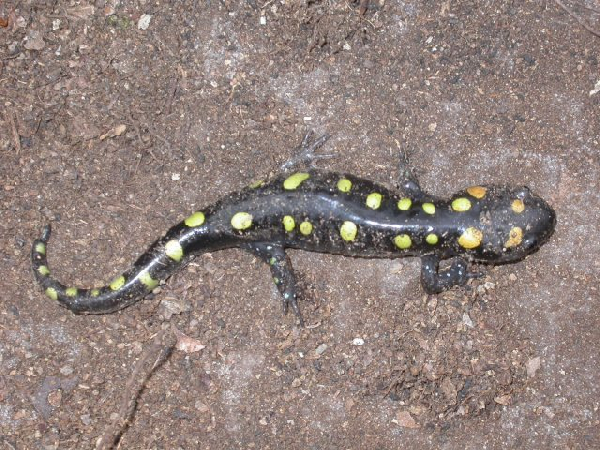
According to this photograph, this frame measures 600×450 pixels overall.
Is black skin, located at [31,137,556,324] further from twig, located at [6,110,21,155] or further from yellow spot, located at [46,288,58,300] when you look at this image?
twig, located at [6,110,21,155]

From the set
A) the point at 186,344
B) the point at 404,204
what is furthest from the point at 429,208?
the point at 186,344

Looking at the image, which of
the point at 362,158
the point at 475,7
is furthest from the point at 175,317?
the point at 475,7

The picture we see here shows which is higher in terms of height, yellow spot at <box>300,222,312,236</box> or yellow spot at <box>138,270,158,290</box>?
yellow spot at <box>300,222,312,236</box>

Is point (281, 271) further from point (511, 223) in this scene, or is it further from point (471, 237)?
point (511, 223)

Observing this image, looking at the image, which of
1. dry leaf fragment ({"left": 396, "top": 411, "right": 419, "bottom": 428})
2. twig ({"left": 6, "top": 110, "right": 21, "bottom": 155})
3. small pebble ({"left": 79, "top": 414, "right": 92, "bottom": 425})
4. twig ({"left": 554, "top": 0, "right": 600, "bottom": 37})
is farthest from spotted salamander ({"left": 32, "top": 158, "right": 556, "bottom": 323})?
twig ({"left": 554, "top": 0, "right": 600, "bottom": 37})

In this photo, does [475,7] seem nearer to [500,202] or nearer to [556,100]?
[556,100]

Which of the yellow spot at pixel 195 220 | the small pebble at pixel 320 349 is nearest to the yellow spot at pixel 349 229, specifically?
the small pebble at pixel 320 349
